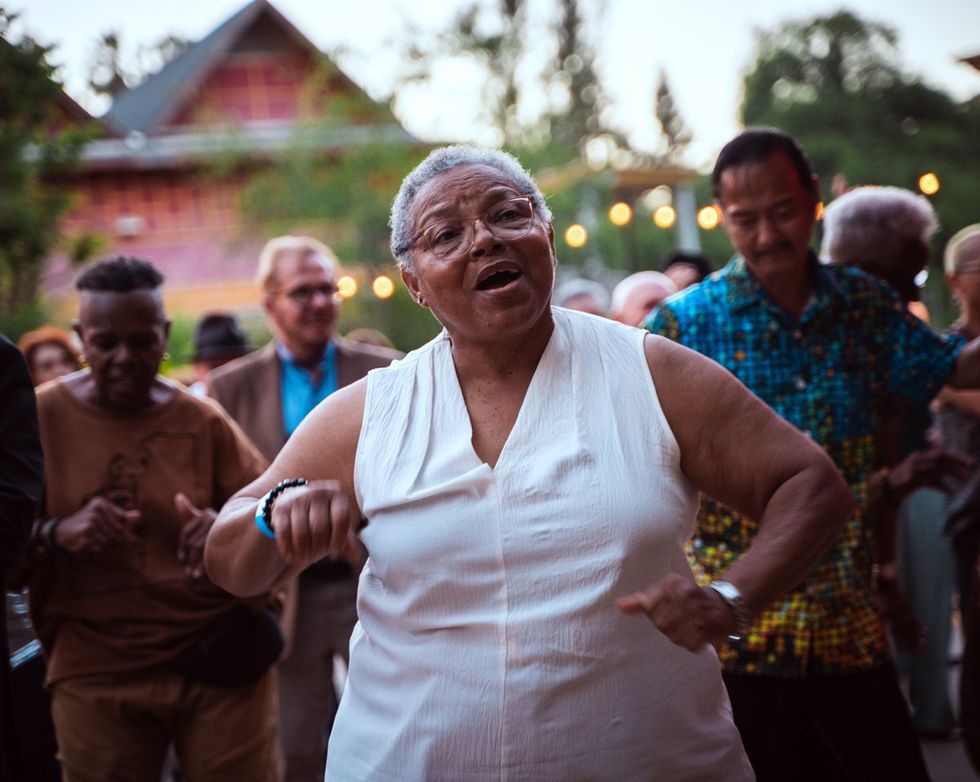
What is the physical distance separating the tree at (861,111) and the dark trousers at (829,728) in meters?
12.5

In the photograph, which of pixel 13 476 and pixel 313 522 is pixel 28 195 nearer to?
pixel 13 476

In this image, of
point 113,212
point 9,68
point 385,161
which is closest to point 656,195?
point 385,161

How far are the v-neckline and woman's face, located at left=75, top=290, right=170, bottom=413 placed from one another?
1592 millimetres

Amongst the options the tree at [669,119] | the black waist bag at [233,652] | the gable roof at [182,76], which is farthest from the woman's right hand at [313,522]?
the tree at [669,119]

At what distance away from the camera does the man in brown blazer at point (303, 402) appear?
579cm

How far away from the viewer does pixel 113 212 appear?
31.6 m

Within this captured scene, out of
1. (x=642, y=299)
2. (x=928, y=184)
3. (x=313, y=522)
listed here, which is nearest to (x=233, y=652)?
(x=313, y=522)

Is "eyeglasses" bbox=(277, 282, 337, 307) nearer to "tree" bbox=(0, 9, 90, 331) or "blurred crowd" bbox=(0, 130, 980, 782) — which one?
"blurred crowd" bbox=(0, 130, 980, 782)

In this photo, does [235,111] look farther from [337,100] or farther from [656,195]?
[656,195]

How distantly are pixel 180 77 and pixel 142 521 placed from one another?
3283 centimetres

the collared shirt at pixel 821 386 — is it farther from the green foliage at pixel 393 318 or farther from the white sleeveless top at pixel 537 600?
the green foliage at pixel 393 318

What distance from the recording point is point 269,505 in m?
2.71

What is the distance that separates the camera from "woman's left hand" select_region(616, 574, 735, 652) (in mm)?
2400

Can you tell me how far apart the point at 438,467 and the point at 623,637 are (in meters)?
0.52
